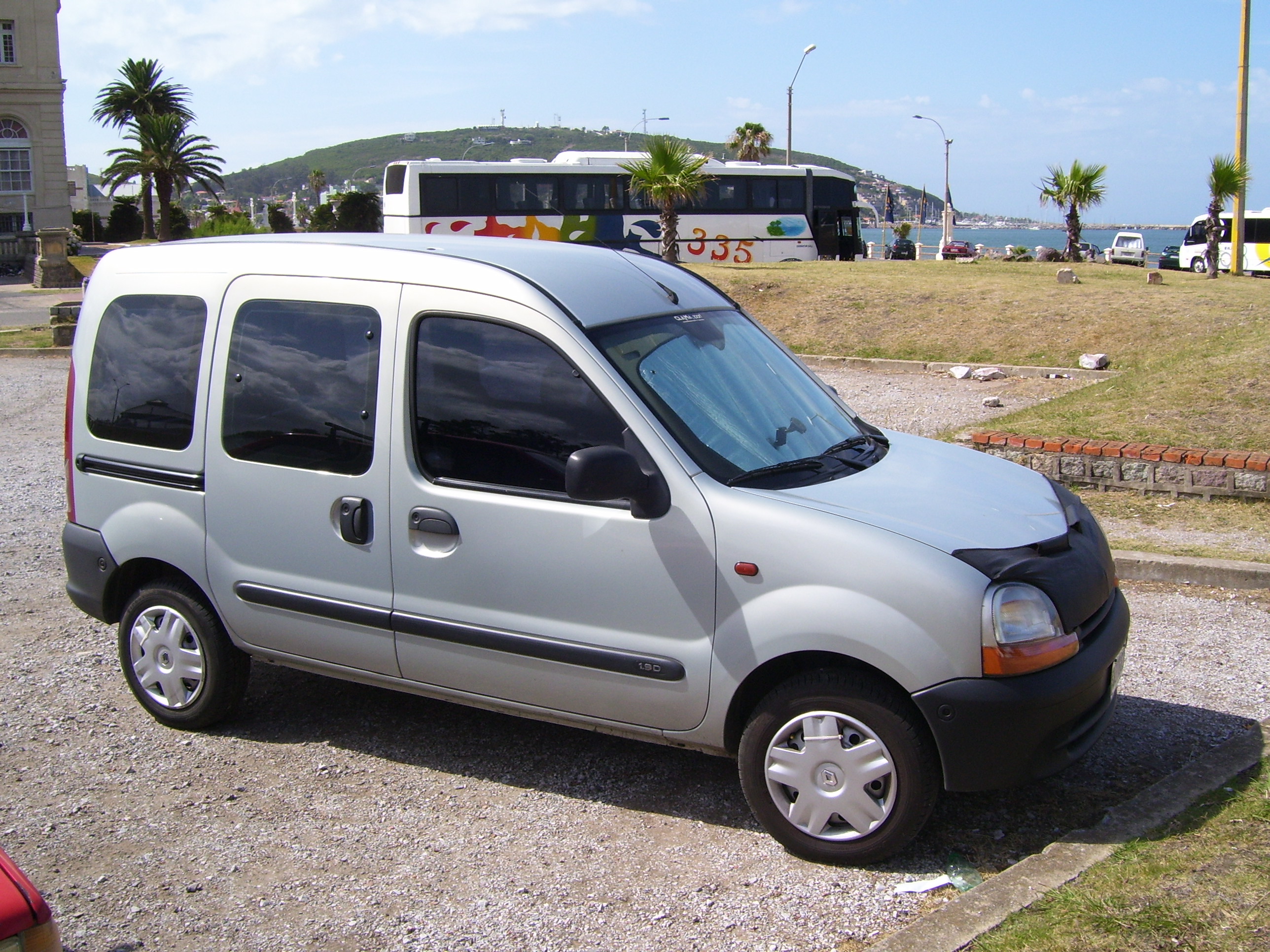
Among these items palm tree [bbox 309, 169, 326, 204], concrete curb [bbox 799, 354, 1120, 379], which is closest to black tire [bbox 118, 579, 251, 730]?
concrete curb [bbox 799, 354, 1120, 379]

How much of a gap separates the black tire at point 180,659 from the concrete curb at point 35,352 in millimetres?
17015

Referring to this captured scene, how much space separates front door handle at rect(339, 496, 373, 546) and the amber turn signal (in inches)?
89.0

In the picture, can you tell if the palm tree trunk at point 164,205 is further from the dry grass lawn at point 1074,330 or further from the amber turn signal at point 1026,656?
the amber turn signal at point 1026,656

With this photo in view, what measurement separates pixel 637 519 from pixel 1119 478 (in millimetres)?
5639

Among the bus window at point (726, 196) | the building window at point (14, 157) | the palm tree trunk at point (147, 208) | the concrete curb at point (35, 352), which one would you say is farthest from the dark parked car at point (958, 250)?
the building window at point (14, 157)

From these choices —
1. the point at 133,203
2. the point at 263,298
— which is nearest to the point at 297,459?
the point at 263,298

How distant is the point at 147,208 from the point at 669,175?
43443 mm

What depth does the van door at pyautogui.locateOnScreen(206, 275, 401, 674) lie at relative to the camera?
14.1ft

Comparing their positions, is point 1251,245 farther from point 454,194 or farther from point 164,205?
point 164,205

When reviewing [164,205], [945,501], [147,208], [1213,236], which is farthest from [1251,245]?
[147,208]

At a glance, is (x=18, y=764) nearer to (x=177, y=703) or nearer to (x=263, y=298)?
(x=177, y=703)

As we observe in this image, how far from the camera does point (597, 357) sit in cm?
395

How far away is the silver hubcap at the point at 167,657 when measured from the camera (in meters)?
4.86

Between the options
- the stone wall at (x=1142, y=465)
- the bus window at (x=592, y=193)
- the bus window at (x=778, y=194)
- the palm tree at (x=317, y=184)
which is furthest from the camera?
the palm tree at (x=317, y=184)
